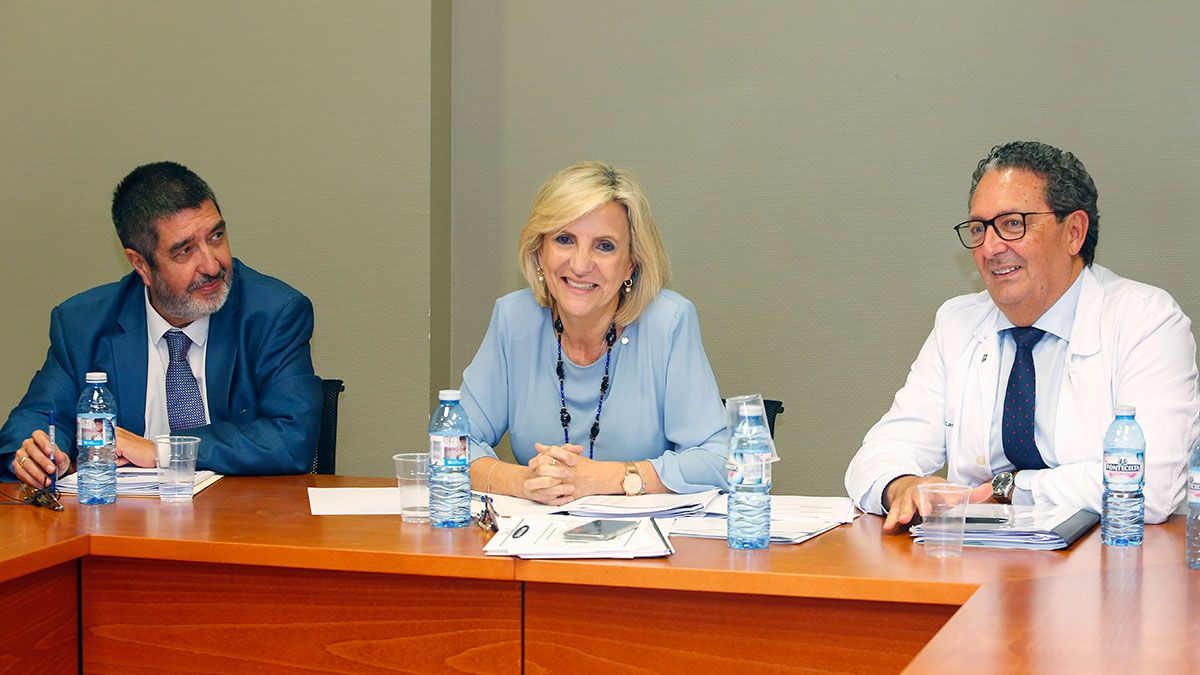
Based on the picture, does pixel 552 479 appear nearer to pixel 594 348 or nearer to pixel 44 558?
pixel 594 348

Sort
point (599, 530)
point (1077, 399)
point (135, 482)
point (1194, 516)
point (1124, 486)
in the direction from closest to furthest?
point (1194, 516)
point (1124, 486)
point (599, 530)
point (1077, 399)
point (135, 482)

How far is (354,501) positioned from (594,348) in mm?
756

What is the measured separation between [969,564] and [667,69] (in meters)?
2.64

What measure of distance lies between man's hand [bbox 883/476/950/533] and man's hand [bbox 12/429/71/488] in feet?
5.98

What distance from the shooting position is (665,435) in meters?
3.04

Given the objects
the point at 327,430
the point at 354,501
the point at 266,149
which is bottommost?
the point at 354,501

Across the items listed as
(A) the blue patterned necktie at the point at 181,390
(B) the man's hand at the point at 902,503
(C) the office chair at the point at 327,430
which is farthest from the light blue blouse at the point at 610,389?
(A) the blue patterned necktie at the point at 181,390

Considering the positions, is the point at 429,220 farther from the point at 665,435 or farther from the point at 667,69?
the point at 665,435

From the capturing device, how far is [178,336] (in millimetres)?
3242

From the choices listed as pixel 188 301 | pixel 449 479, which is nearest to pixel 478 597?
pixel 449 479

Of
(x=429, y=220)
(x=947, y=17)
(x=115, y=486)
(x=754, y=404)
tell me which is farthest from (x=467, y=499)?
(x=947, y=17)

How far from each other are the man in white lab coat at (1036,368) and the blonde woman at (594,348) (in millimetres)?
484

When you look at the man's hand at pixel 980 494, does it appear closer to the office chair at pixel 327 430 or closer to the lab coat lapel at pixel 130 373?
the office chair at pixel 327 430

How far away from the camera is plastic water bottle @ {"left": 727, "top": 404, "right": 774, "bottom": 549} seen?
2.18 metres
